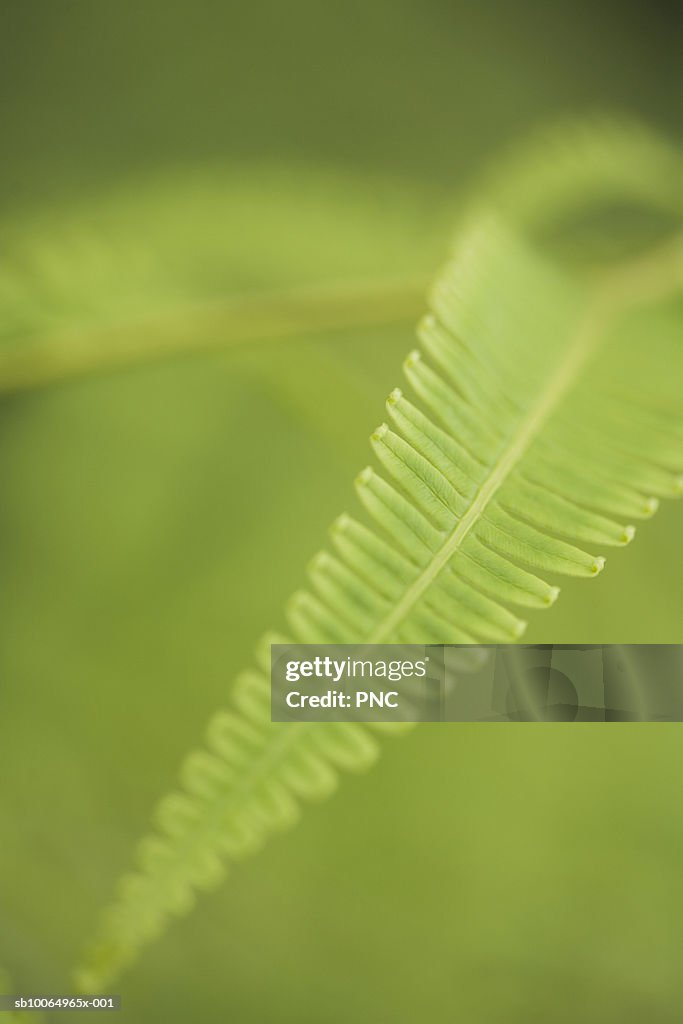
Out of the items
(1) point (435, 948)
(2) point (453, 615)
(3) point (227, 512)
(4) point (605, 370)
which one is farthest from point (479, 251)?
(1) point (435, 948)

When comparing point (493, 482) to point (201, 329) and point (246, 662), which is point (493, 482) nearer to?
point (201, 329)

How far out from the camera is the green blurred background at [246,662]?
61 centimetres

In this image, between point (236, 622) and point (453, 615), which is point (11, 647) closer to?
point (236, 622)

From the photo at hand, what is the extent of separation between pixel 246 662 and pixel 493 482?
441 millimetres

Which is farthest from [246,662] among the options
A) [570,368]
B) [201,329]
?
[570,368]

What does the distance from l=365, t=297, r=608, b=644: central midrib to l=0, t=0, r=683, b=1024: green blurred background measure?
0.26m

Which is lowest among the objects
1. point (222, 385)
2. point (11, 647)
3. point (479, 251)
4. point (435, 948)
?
point (435, 948)

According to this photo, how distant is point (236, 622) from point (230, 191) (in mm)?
358

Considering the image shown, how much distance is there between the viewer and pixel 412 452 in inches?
12.5

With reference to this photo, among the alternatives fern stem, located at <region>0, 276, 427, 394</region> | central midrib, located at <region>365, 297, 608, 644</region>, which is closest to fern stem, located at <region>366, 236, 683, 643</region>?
central midrib, located at <region>365, 297, 608, 644</region>

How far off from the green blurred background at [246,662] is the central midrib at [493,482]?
255 millimetres

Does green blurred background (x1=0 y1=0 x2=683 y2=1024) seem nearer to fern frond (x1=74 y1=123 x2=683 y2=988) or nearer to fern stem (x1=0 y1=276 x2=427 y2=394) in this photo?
fern stem (x1=0 y1=276 x2=427 y2=394)

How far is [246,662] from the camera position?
2.39 feet

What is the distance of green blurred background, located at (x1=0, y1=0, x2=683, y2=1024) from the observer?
61 centimetres
